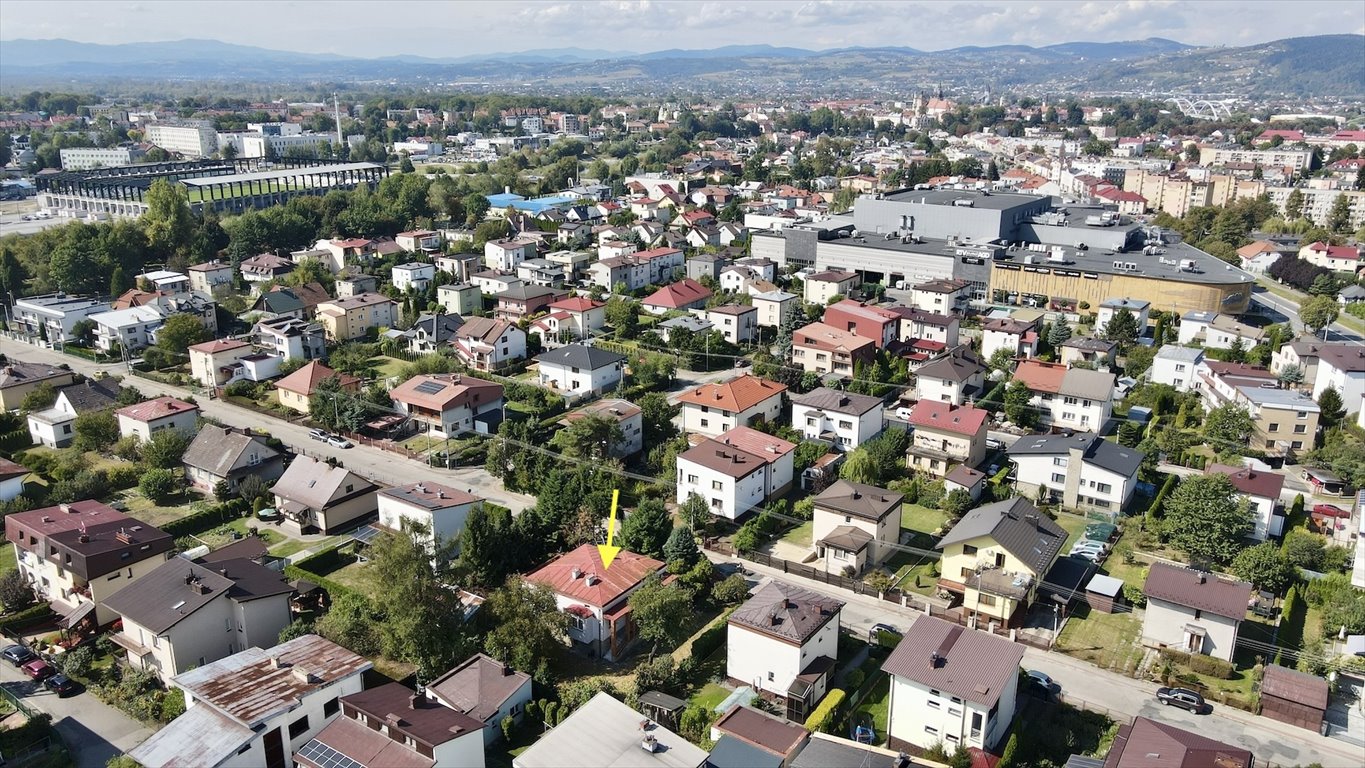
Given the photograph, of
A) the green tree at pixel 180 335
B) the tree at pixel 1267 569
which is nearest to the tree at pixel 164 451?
the green tree at pixel 180 335

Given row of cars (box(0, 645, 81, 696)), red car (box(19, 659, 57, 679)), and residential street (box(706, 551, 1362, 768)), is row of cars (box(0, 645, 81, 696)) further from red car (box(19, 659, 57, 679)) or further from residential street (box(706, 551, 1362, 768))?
residential street (box(706, 551, 1362, 768))

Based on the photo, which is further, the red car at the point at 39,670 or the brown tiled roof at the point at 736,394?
the brown tiled roof at the point at 736,394

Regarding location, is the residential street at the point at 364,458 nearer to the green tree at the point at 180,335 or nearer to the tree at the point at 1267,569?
the green tree at the point at 180,335

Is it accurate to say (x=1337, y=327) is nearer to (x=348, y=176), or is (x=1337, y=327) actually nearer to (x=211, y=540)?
(x=211, y=540)

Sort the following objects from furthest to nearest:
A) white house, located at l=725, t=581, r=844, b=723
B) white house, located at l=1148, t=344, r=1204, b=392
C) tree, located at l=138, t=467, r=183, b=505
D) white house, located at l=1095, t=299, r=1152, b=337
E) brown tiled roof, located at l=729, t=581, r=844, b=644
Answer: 1. white house, located at l=1095, t=299, r=1152, b=337
2. white house, located at l=1148, t=344, r=1204, b=392
3. tree, located at l=138, t=467, r=183, b=505
4. brown tiled roof, located at l=729, t=581, r=844, b=644
5. white house, located at l=725, t=581, r=844, b=723

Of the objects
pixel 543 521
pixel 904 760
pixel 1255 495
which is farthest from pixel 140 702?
pixel 1255 495

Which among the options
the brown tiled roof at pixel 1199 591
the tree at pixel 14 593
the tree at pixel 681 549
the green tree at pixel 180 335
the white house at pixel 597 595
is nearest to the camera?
the brown tiled roof at pixel 1199 591

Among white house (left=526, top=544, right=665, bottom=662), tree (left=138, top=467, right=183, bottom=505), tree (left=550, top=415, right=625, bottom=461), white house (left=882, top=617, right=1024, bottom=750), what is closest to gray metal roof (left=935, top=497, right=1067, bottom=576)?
white house (left=882, top=617, right=1024, bottom=750)
